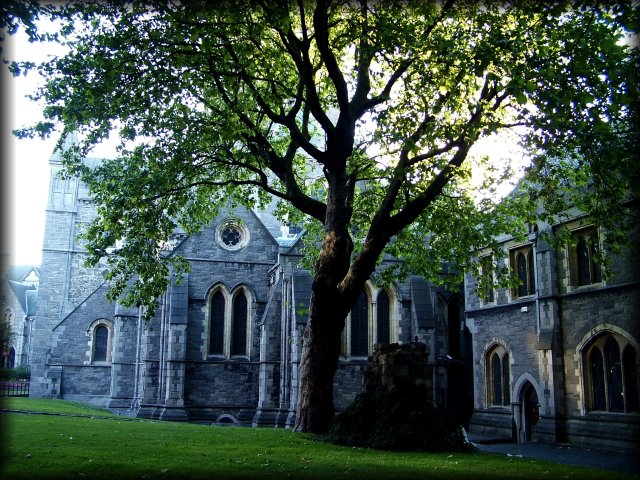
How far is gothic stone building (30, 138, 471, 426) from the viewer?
26.7 m

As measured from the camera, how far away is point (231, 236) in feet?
98.3

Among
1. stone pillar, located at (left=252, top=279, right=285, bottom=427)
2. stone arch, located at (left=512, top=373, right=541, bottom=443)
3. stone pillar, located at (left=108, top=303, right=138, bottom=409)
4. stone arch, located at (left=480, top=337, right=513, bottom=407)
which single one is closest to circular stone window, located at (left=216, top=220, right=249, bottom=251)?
stone pillar, located at (left=252, top=279, right=285, bottom=427)

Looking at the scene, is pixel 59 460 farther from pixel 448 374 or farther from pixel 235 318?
pixel 448 374

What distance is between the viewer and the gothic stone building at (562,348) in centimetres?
1873

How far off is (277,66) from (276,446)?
8.52 m

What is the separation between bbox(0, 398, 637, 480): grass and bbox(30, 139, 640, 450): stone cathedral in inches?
264

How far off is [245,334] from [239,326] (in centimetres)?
47

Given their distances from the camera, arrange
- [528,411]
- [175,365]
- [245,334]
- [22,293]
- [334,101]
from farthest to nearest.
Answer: [22,293] < [245,334] < [175,365] < [528,411] < [334,101]

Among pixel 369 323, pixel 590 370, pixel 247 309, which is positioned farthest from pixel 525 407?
pixel 247 309

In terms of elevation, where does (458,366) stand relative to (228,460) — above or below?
above

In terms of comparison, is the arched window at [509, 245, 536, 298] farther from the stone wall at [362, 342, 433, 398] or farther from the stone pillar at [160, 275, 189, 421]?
the stone pillar at [160, 275, 189, 421]

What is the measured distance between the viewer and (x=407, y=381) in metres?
13.4

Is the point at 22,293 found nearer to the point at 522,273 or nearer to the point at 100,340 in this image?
the point at 100,340

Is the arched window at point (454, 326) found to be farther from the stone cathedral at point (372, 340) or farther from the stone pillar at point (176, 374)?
the stone pillar at point (176, 374)
